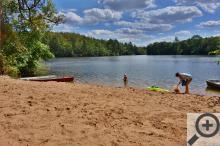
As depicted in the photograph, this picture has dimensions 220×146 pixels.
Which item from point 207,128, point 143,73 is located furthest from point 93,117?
point 143,73

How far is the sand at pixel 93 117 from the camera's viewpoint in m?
7.17

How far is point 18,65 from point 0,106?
105 ft

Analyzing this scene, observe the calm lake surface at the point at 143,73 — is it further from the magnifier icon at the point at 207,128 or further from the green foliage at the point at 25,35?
the magnifier icon at the point at 207,128

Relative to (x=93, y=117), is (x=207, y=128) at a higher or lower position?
lower

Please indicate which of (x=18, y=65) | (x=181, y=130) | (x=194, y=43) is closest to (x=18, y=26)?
(x=18, y=65)

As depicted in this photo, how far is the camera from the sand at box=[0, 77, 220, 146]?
7.17m

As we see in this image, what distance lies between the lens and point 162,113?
30.1 feet

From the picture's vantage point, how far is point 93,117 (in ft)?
28.5

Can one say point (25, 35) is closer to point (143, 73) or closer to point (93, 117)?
point (143, 73)

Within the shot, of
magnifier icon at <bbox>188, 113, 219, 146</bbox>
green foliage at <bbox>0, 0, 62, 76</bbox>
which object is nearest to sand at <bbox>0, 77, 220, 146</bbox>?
magnifier icon at <bbox>188, 113, 219, 146</bbox>

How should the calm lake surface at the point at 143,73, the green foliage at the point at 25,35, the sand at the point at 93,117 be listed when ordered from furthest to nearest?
the calm lake surface at the point at 143,73, the green foliage at the point at 25,35, the sand at the point at 93,117

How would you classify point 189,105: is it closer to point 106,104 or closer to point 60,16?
point 106,104

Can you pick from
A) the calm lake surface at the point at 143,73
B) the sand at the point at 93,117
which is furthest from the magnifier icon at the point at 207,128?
the calm lake surface at the point at 143,73

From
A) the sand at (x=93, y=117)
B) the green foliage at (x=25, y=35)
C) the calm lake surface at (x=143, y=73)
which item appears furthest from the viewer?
the calm lake surface at (x=143, y=73)
